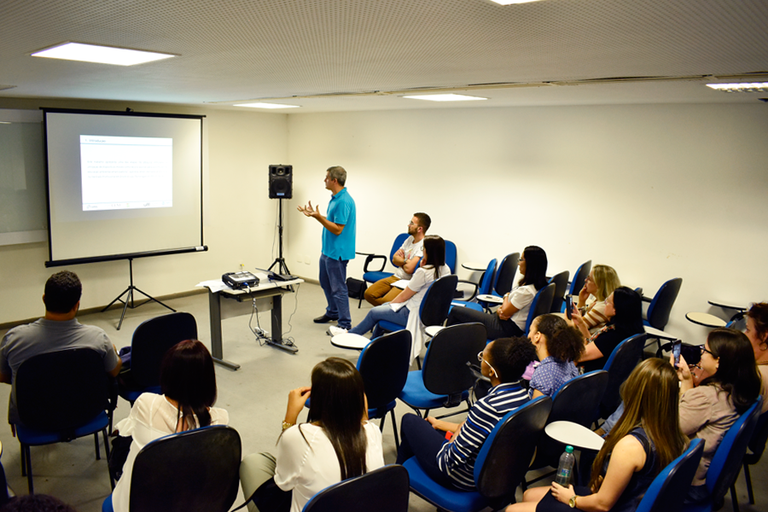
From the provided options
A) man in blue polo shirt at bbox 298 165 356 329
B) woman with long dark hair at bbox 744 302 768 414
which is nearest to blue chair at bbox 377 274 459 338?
man in blue polo shirt at bbox 298 165 356 329

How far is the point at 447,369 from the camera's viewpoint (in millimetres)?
3354

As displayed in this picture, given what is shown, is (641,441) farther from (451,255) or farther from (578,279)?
(451,255)

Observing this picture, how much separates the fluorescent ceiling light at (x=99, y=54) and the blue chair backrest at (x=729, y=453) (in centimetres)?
321

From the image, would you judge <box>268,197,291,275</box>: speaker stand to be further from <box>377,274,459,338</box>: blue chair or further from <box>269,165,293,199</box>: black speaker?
<box>377,274,459,338</box>: blue chair

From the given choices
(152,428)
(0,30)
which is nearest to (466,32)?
(0,30)

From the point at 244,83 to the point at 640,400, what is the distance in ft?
11.1

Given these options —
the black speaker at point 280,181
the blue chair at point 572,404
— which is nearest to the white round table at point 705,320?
the blue chair at point 572,404

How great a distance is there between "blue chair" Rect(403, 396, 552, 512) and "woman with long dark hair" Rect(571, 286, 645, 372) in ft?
4.18

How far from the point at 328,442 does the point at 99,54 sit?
2309 millimetres

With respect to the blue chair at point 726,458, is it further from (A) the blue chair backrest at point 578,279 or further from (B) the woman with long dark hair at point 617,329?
(A) the blue chair backrest at point 578,279

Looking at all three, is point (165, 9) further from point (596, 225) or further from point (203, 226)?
point (203, 226)

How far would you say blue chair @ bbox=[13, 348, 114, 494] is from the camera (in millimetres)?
2645

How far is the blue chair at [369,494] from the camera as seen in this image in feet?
Result: 5.61

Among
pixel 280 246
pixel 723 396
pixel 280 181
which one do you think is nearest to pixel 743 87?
pixel 723 396
